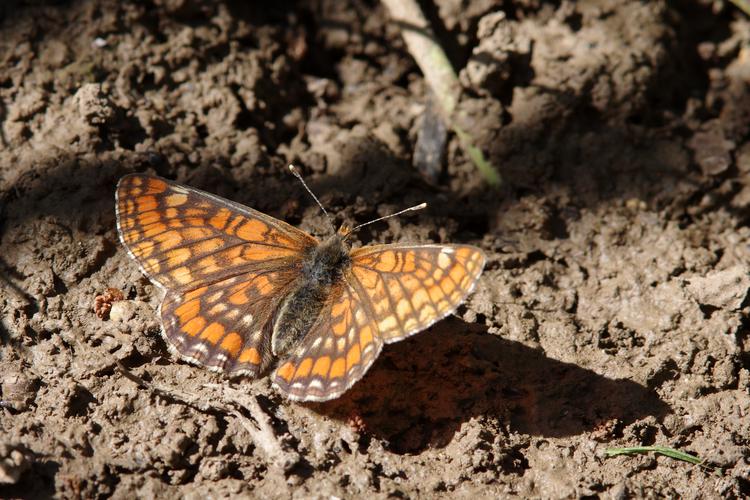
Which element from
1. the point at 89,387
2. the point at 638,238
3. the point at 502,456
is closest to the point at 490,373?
the point at 502,456

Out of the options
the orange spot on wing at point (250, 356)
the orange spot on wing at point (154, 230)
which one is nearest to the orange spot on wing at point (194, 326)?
the orange spot on wing at point (250, 356)

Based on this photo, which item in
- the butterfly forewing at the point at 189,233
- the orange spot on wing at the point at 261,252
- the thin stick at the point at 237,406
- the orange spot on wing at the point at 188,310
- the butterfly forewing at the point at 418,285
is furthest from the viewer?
the orange spot on wing at the point at 261,252

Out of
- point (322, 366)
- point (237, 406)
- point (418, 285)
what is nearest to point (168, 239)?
point (237, 406)

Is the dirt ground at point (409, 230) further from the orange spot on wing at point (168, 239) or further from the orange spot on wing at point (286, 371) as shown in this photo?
the orange spot on wing at point (168, 239)

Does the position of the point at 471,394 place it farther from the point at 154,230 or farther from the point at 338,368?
the point at 154,230

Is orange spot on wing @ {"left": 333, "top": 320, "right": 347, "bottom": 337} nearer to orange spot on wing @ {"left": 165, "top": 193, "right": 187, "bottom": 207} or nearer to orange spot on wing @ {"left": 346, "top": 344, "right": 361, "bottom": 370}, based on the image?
orange spot on wing @ {"left": 346, "top": 344, "right": 361, "bottom": 370}

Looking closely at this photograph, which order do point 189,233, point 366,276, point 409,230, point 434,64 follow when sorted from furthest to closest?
point 434,64 → point 409,230 → point 189,233 → point 366,276
